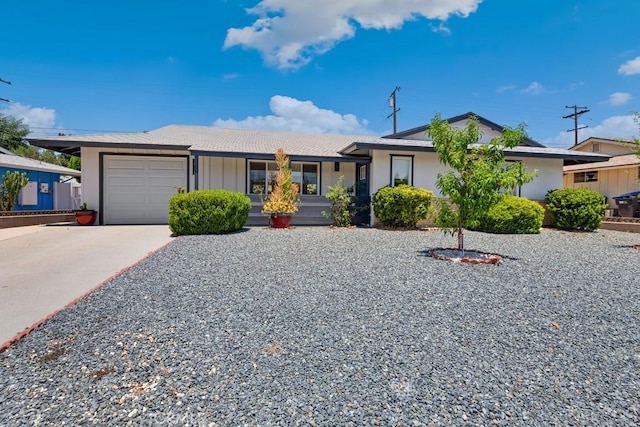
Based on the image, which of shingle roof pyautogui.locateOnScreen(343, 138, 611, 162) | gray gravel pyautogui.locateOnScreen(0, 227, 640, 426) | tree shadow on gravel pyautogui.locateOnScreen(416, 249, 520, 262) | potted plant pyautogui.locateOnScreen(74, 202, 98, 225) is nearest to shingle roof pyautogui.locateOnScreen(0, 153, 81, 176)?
potted plant pyautogui.locateOnScreen(74, 202, 98, 225)

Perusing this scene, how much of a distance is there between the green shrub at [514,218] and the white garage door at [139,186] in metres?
11.4

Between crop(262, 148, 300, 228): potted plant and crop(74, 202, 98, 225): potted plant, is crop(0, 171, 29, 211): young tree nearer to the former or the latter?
crop(74, 202, 98, 225): potted plant

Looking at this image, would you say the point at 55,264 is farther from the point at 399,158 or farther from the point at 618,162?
the point at 618,162

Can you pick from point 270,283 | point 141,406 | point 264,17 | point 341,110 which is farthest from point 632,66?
point 141,406

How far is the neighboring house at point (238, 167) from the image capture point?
12656 mm

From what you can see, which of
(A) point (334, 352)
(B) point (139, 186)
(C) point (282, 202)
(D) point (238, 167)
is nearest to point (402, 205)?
(C) point (282, 202)

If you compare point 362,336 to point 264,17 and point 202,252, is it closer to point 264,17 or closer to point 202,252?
point 202,252

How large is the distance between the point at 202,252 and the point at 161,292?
2.68 m

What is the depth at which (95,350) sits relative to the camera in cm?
297

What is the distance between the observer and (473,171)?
7.01 m

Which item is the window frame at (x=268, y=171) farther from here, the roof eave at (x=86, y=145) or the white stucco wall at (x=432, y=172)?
the white stucco wall at (x=432, y=172)

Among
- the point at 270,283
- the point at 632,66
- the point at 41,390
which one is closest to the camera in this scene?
the point at 41,390

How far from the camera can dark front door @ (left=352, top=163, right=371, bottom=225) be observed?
43.3 ft

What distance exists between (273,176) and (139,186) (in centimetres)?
517
